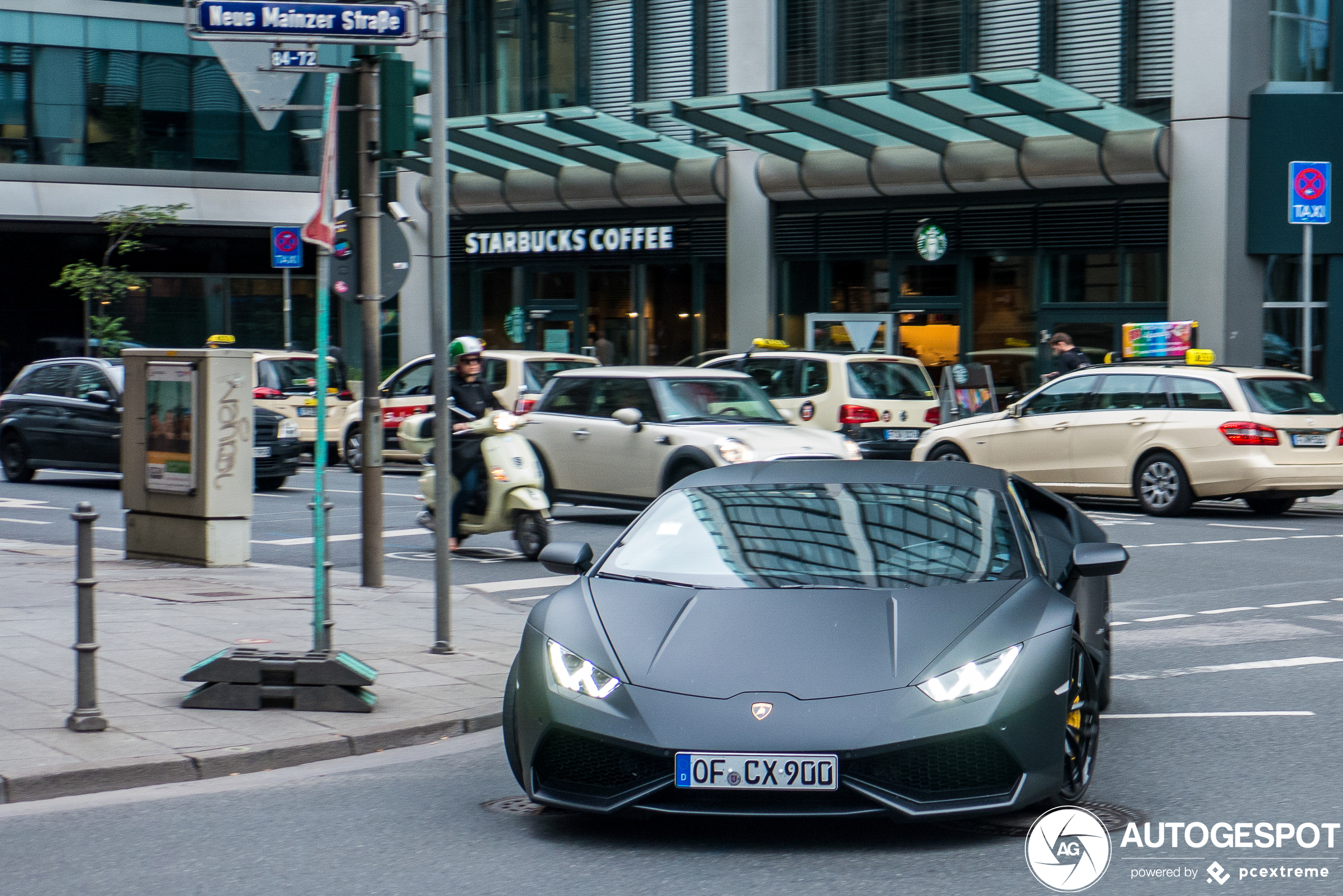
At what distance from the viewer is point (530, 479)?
13.5 m

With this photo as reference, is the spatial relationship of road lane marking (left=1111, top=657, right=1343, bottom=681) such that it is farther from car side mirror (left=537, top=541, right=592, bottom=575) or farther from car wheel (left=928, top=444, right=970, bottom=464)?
car wheel (left=928, top=444, right=970, bottom=464)

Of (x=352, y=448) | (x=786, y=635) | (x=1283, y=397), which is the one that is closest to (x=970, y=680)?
(x=786, y=635)

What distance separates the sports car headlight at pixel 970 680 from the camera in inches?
200

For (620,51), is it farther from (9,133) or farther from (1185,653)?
(1185,653)

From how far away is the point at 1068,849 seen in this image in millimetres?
5000

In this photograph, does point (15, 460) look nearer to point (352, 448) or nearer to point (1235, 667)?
point (352, 448)

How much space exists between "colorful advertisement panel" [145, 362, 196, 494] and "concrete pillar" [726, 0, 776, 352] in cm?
1802

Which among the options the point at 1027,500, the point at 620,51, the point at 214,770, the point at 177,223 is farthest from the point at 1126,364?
the point at 177,223

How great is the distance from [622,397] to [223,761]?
985 centimetres

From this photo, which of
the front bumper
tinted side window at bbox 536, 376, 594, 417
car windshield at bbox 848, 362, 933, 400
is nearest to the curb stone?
the front bumper

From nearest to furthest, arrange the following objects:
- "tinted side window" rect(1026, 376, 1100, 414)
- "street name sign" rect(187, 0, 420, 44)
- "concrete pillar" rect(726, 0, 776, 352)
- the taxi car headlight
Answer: "street name sign" rect(187, 0, 420, 44) < the taxi car headlight < "tinted side window" rect(1026, 376, 1100, 414) < "concrete pillar" rect(726, 0, 776, 352)

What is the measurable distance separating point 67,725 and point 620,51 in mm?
27735

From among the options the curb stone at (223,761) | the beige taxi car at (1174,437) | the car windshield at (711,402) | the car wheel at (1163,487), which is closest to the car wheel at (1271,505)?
the beige taxi car at (1174,437)

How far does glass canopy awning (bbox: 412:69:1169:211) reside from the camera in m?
24.7
